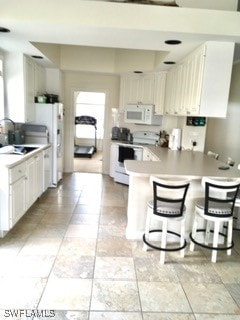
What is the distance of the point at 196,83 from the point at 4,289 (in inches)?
123

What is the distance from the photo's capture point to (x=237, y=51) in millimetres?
3777

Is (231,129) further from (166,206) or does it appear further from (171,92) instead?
(166,206)

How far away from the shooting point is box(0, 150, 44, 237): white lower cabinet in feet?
9.86

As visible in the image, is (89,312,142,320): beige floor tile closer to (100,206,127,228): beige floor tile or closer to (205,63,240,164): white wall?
(100,206,127,228): beige floor tile

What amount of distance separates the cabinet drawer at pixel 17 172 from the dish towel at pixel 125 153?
249 centimetres

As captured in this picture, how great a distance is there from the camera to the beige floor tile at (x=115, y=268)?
2475mm

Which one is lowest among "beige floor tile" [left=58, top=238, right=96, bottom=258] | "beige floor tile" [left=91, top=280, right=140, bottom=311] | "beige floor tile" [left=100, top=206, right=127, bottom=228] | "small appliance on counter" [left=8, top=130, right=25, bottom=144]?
"beige floor tile" [left=91, top=280, right=140, bottom=311]

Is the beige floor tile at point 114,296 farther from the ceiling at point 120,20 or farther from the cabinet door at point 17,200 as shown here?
the ceiling at point 120,20

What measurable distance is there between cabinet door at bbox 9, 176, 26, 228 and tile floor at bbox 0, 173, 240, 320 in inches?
8.7

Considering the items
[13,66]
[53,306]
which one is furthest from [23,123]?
[53,306]

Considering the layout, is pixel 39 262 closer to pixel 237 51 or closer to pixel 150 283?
pixel 150 283

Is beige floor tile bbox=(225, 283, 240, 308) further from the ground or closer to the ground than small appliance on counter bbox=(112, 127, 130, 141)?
closer to the ground

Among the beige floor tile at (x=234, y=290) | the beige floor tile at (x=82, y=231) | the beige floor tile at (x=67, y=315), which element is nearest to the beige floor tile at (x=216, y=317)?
the beige floor tile at (x=234, y=290)

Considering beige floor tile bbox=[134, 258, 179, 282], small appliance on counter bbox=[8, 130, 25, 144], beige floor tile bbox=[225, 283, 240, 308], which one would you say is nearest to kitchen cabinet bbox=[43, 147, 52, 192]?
small appliance on counter bbox=[8, 130, 25, 144]
